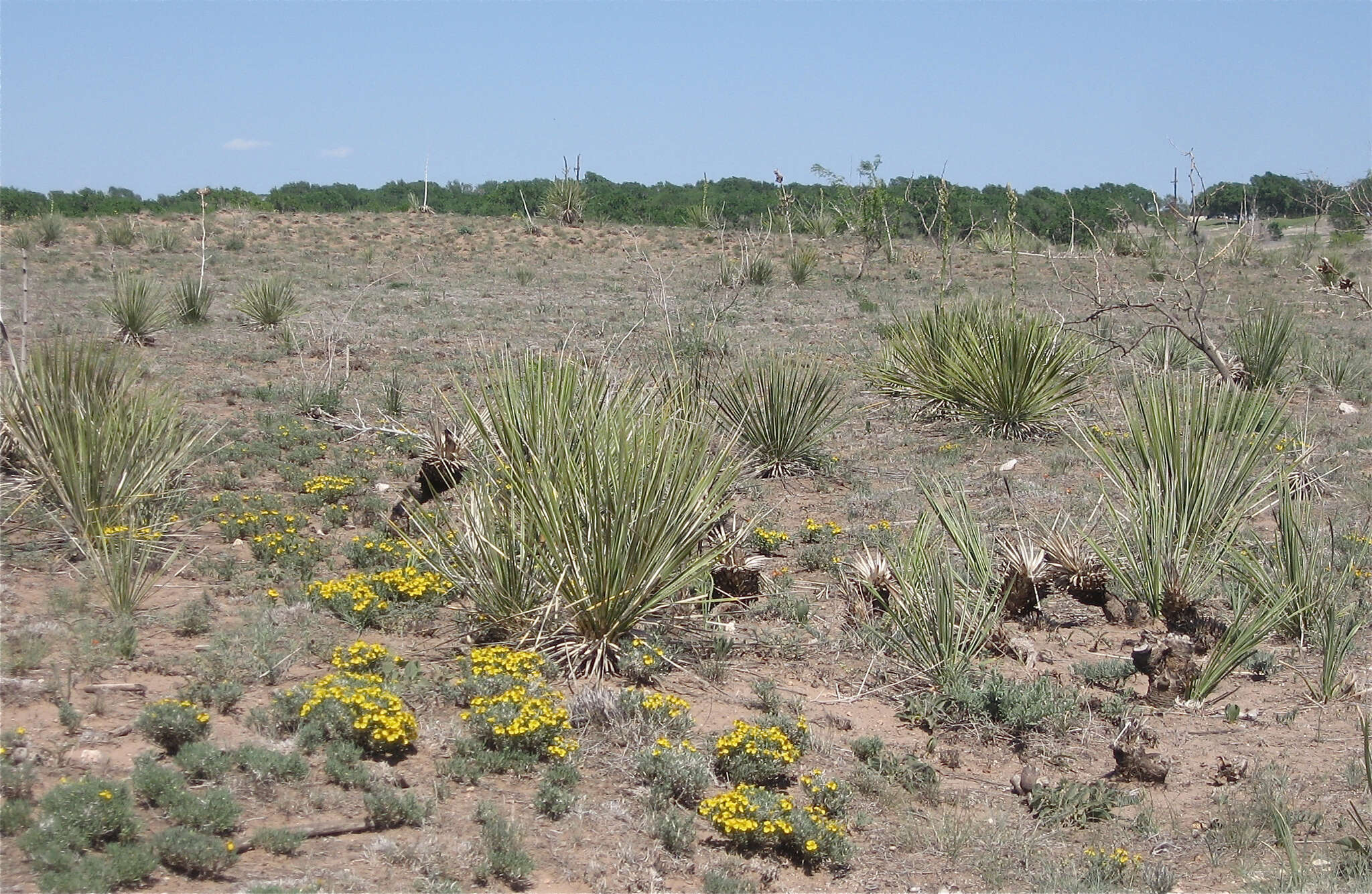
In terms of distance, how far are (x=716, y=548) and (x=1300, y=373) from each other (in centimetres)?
916

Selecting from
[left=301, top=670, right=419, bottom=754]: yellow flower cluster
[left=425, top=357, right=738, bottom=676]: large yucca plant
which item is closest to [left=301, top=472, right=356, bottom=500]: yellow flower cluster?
[left=425, top=357, right=738, bottom=676]: large yucca plant

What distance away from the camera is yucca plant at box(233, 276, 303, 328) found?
13453mm

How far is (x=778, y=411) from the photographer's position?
841 cm

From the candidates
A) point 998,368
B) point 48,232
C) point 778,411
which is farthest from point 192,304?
point 48,232

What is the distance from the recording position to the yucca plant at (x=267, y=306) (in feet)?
44.1

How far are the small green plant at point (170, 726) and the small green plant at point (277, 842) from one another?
0.61m

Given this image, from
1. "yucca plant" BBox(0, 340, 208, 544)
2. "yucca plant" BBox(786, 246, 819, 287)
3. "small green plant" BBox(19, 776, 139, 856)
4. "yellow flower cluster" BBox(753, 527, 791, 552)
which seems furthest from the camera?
"yucca plant" BBox(786, 246, 819, 287)

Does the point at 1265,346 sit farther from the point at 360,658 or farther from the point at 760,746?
the point at 360,658

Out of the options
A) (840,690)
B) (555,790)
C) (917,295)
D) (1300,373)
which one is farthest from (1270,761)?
(917,295)

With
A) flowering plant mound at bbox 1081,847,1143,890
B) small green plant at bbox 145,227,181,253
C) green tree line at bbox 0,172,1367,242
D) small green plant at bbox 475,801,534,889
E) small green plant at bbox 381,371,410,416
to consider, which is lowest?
flowering plant mound at bbox 1081,847,1143,890

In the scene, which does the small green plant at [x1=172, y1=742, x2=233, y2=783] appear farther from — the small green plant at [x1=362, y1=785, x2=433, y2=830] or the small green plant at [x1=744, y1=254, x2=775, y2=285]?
the small green plant at [x1=744, y1=254, x2=775, y2=285]

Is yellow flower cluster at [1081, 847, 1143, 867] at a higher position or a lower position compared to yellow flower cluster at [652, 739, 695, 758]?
lower

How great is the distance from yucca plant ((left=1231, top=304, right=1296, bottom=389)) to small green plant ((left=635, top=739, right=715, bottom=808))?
915 cm

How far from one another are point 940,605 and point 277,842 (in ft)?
9.45
